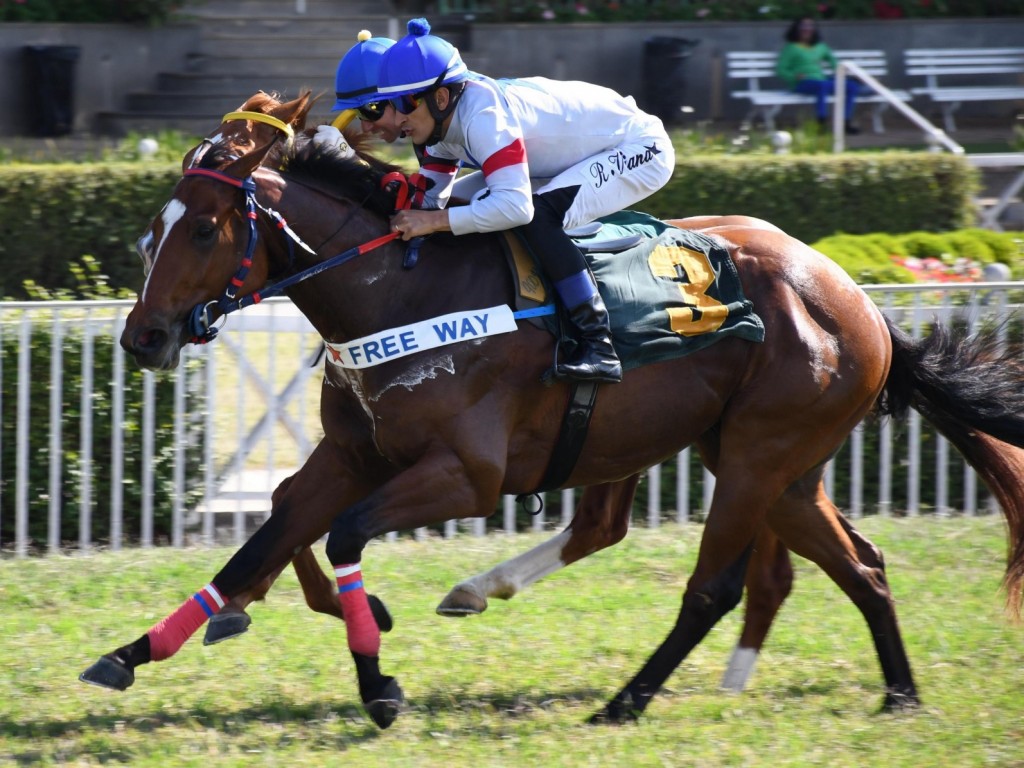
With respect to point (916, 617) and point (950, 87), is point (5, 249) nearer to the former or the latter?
point (916, 617)

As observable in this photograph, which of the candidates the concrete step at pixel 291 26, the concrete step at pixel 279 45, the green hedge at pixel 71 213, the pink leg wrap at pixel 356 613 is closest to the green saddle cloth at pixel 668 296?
the pink leg wrap at pixel 356 613

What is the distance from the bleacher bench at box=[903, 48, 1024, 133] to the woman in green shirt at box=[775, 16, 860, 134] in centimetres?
150

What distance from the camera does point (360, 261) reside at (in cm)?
502

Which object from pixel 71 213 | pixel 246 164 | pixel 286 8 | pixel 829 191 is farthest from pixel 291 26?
pixel 246 164

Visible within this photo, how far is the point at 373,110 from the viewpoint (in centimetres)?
498

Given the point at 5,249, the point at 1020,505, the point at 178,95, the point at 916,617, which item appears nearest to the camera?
the point at 1020,505

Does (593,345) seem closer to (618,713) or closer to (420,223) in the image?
(420,223)

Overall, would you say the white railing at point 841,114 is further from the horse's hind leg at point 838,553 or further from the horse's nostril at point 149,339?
the horse's nostril at point 149,339

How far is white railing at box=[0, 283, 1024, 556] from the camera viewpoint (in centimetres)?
741

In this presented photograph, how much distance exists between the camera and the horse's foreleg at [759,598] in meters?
5.65

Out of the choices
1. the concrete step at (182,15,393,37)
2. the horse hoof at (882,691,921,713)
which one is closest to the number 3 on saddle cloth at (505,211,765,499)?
the horse hoof at (882,691,921,713)

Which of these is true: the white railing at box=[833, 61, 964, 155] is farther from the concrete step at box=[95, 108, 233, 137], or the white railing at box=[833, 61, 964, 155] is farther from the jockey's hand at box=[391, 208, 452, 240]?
the jockey's hand at box=[391, 208, 452, 240]

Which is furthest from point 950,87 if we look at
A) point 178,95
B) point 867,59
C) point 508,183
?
point 508,183

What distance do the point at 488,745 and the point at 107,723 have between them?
129 centimetres
